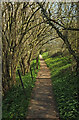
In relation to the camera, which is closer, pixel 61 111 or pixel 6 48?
pixel 61 111

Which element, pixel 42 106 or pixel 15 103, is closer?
pixel 42 106

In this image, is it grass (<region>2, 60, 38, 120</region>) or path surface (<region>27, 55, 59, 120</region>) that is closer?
path surface (<region>27, 55, 59, 120</region>)

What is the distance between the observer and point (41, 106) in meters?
8.53

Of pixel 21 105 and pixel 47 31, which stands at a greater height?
pixel 47 31

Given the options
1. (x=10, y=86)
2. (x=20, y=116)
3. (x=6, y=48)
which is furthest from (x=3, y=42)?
(x=20, y=116)

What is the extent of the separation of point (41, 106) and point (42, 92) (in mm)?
2483

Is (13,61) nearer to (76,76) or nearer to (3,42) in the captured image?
(3,42)

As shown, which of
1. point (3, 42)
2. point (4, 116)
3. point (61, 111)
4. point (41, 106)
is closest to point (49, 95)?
point (41, 106)

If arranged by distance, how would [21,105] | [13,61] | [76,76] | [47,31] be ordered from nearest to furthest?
1. [21,105]
2. [13,61]
3. [76,76]
4. [47,31]

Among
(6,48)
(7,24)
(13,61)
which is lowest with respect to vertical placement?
(13,61)

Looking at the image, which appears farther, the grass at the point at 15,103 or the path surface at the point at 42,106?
the grass at the point at 15,103

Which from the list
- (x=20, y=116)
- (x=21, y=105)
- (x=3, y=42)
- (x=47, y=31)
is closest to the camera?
(x=20, y=116)

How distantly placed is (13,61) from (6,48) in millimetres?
1148

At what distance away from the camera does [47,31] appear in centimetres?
1544
